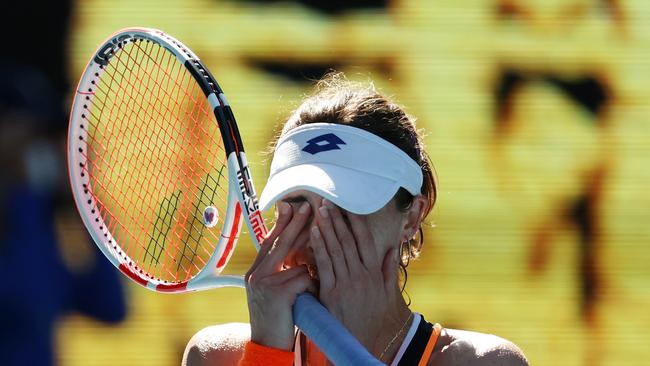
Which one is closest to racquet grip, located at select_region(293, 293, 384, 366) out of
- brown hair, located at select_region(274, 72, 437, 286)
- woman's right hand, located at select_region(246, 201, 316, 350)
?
woman's right hand, located at select_region(246, 201, 316, 350)

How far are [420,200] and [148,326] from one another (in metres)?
1.83

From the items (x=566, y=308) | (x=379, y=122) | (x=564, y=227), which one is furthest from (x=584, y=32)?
(x=379, y=122)

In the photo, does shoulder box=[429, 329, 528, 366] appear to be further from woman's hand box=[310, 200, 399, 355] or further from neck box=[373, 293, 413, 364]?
woman's hand box=[310, 200, 399, 355]

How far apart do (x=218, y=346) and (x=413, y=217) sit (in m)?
0.46

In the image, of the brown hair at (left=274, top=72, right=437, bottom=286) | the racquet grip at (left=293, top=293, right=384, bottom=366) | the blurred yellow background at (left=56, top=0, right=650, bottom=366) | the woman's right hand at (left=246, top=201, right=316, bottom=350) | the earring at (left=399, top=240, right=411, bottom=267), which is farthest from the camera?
the blurred yellow background at (left=56, top=0, right=650, bottom=366)

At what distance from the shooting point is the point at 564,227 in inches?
129

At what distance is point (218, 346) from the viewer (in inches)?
73.9

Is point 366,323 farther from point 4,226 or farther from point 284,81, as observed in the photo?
point 4,226

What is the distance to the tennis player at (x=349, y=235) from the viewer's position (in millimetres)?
1579

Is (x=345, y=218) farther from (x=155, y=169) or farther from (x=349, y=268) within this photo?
(x=155, y=169)

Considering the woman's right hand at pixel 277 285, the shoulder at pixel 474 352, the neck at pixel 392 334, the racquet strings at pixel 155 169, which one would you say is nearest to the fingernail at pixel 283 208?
the woman's right hand at pixel 277 285

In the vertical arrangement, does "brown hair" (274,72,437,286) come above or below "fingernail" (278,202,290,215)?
above

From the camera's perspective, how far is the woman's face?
5.29ft

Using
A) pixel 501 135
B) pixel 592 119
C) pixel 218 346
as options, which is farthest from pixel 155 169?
pixel 592 119
